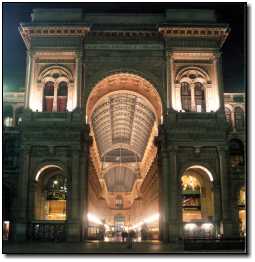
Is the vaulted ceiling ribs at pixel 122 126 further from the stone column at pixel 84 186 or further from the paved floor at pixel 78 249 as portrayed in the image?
the paved floor at pixel 78 249

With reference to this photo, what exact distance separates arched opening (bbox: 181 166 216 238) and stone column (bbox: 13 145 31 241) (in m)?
13.5

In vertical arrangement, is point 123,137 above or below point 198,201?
above

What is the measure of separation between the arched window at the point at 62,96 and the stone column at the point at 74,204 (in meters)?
4.79

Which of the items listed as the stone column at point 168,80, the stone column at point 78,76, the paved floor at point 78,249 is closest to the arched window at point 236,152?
the stone column at point 168,80

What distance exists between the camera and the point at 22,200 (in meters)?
39.2

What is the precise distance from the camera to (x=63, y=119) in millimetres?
41281

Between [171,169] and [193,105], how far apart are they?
6526 millimetres

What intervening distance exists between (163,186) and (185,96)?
8872 mm

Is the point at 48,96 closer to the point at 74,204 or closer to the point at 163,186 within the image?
the point at 74,204

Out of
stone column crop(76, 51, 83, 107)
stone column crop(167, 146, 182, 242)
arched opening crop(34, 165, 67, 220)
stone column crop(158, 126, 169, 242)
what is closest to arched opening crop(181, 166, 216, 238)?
stone column crop(167, 146, 182, 242)

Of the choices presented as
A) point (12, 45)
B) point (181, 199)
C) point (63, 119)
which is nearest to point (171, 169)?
point (181, 199)

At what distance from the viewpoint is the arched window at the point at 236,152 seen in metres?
48.2

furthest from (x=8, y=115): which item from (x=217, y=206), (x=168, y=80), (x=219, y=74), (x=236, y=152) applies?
(x=236, y=152)

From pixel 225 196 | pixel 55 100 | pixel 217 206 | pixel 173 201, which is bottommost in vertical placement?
pixel 217 206
